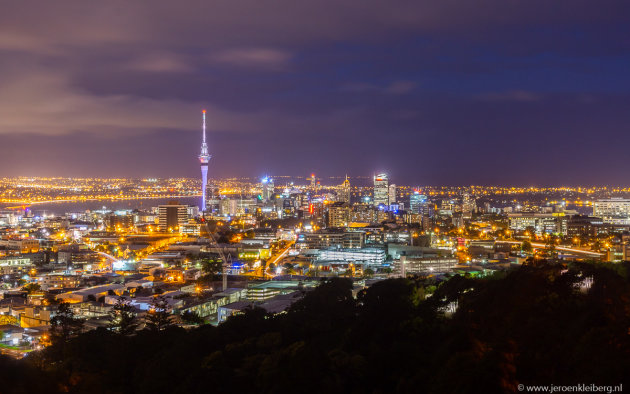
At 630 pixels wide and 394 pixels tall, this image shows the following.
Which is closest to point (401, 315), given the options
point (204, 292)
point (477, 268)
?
point (204, 292)

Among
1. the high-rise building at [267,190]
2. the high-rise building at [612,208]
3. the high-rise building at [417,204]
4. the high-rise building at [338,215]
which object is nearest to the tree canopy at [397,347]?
the high-rise building at [338,215]

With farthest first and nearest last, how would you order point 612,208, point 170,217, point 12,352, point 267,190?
point 267,190
point 612,208
point 170,217
point 12,352

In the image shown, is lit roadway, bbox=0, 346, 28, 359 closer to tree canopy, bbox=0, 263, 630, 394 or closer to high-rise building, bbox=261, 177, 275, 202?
tree canopy, bbox=0, 263, 630, 394

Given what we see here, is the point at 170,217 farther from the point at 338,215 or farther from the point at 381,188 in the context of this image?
the point at 381,188

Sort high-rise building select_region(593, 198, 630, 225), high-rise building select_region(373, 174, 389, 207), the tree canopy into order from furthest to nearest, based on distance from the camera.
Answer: high-rise building select_region(373, 174, 389, 207)
high-rise building select_region(593, 198, 630, 225)
the tree canopy

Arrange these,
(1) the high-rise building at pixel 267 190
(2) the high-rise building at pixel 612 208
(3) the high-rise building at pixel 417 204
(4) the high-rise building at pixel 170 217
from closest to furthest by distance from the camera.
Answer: (4) the high-rise building at pixel 170 217 → (2) the high-rise building at pixel 612 208 → (3) the high-rise building at pixel 417 204 → (1) the high-rise building at pixel 267 190

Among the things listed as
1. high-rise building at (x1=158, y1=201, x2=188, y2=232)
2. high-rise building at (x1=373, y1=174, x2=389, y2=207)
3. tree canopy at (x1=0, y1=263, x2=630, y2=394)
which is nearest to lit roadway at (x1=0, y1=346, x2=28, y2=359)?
tree canopy at (x1=0, y1=263, x2=630, y2=394)

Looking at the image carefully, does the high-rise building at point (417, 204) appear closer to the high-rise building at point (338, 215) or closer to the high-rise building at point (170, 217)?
the high-rise building at point (338, 215)

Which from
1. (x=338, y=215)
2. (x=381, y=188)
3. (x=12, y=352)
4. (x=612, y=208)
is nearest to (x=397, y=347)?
(x=12, y=352)

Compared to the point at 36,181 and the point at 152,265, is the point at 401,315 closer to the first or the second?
the point at 152,265

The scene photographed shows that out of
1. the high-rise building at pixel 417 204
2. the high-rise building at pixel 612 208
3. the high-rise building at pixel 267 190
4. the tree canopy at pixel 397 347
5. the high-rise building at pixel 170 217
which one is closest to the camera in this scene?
the tree canopy at pixel 397 347

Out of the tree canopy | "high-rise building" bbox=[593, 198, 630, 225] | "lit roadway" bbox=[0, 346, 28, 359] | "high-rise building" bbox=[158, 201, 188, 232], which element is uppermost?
"high-rise building" bbox=[593, 198, 630, 225]

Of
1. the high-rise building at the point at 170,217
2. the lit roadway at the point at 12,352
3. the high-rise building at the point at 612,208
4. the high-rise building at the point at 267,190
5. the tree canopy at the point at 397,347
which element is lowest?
the lit roadway at the point at 12,352
